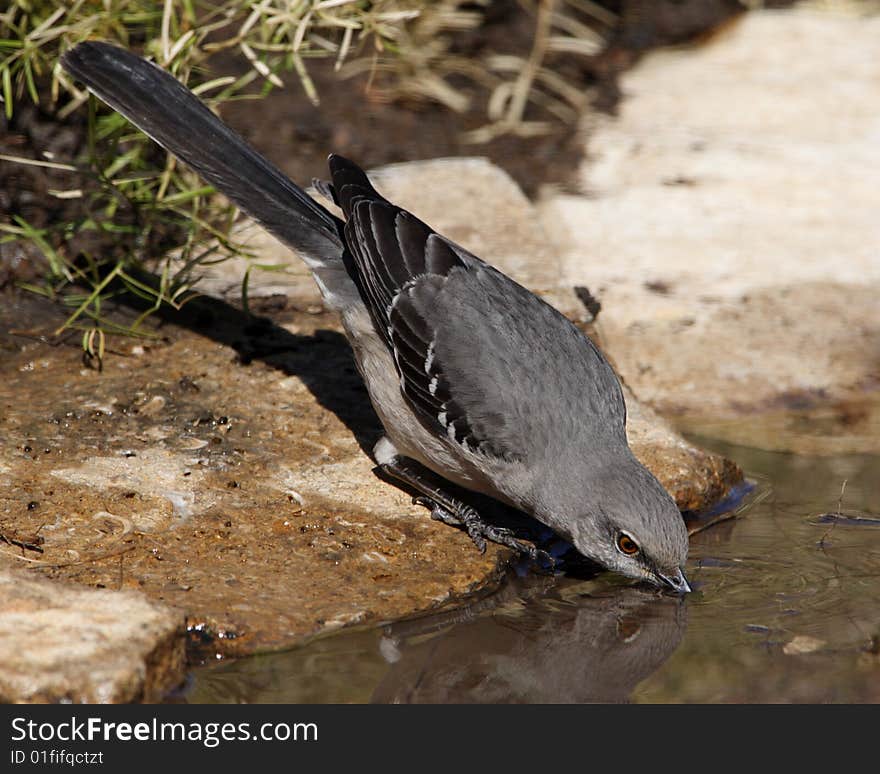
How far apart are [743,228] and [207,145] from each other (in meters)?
3.64

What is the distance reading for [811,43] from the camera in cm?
999

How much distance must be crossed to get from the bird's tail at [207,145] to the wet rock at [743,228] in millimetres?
1737

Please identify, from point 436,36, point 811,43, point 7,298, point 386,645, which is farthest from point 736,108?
point 386,645

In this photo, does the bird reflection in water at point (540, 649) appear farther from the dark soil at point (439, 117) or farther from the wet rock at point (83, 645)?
the dark soil at point (439, 117)

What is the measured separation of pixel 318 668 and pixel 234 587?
49 centimetres

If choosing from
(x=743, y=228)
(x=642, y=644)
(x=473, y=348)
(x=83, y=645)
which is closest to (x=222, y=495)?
(x=473, y=348)

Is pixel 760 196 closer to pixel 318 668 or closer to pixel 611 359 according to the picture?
pixel 611 359

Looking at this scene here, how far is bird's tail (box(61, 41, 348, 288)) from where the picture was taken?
5.34 meters

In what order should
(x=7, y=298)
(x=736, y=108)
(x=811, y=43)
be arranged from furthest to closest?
(x=811, y=43)
(x=736, y=108)
(x=7, y=298)

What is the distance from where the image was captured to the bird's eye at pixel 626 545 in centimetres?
443

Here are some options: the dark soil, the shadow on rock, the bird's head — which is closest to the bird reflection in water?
the bird's head

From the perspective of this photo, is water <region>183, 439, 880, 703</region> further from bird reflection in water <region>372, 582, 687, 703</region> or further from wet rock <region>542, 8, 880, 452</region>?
wet rock <region>542, 8, 880, 452</region>

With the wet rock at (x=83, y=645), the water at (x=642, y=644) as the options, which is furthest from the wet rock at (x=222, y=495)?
the wet rock at (x=83, y=645)

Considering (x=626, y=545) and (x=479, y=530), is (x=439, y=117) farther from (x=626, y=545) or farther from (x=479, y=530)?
(x=626, y=545)
